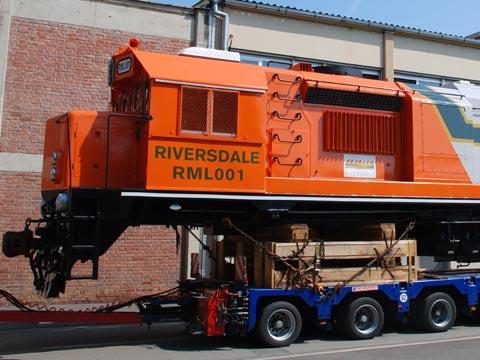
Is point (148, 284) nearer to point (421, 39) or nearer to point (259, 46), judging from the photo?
point (259, 46)

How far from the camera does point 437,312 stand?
31.6 ft

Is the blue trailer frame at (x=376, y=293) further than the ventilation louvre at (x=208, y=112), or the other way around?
the blue trailer frame at (x=376, y=293)

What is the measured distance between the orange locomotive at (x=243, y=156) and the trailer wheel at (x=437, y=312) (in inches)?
41.4

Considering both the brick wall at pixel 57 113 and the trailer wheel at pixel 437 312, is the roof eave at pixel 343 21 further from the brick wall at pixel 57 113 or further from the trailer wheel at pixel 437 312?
the trailer wheel at pixel 437 312

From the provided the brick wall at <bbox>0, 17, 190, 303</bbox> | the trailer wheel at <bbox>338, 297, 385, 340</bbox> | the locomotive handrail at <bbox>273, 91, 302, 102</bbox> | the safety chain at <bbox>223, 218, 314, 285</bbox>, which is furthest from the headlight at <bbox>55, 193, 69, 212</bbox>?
the brick wall at <bbox>0, 17, 190, 303</bbox>

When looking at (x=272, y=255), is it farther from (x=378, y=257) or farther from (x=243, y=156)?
(x=378, y=257)

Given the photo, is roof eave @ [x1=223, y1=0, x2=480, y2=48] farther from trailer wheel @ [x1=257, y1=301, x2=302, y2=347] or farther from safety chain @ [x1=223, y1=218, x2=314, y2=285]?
trailer wheel @ [x1=257, y1=301, x2=302, y2=347]

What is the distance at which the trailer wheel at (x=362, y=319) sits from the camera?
8812 mm

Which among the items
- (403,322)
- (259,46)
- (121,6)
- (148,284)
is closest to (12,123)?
(121,6)

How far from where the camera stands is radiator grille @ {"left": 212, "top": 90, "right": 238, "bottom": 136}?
8008mm

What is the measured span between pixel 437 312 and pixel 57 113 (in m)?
8.96

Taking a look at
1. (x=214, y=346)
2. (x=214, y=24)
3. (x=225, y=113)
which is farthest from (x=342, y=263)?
(x=214, y=24)

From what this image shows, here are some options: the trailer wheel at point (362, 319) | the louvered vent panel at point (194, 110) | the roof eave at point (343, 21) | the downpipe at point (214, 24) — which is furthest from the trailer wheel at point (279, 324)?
the roof eave at point (343, 21)

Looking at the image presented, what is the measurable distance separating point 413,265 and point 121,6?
892 cm
